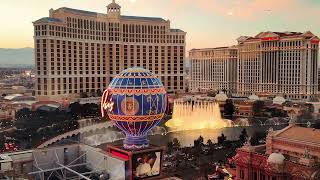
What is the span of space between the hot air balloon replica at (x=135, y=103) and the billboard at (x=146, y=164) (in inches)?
46.1

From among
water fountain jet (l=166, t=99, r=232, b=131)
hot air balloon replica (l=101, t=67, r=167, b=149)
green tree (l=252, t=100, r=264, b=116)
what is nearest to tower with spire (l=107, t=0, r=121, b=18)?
water fountain jet (l=166, t=99, r=232, b=131)

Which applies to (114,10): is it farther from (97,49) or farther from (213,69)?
(213,69)

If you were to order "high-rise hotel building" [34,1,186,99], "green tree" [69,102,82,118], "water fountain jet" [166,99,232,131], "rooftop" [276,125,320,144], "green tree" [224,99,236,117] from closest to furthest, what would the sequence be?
"rooftop" [276,125,320,144] < "green tree" [69,102,82,118] < "water fountain jet" [166,99,232,131] < "high-rise hotel building" [34,1,186,99] < "green tree" [224,99,236,117]

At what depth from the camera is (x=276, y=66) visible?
92.8 meters

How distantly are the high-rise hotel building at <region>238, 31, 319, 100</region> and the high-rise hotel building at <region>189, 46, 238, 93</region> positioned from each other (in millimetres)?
5692

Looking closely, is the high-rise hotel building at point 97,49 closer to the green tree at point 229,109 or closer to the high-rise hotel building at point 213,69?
the green tree at point 229,109

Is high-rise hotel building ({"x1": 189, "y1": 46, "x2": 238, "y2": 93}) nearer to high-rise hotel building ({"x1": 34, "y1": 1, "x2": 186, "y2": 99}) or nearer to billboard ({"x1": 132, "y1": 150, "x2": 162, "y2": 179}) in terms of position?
high-rise hotel building ({"x1": 34, "y1": 1, "x2": 186, "y2": 99})

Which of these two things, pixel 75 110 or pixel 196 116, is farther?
pixel 196 116

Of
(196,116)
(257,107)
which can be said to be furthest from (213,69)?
(196,116)

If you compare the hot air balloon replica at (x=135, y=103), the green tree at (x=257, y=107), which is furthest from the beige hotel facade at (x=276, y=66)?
the hot air balloon replica at (x=135, y=103)

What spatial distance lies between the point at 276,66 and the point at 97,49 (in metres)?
37.1

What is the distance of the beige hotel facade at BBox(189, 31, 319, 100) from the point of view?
88.5 metres

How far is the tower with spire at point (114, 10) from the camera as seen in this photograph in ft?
258

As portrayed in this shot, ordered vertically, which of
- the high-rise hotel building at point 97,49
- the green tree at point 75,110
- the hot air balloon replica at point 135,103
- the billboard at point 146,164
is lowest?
the billboard at point 146,164
